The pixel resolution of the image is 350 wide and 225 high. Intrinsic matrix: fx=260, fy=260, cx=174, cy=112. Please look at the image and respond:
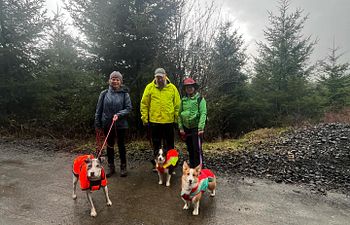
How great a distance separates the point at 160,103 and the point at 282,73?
12620 millimetres

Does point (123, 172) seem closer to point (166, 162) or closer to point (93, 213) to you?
point (166, 162)

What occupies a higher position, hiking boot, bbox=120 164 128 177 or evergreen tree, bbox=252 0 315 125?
evergreen tree, bbox=252 0 315 125

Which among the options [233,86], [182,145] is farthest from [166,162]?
[233,86]

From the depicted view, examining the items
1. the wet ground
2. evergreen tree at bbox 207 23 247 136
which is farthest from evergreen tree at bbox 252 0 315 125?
the wet ground

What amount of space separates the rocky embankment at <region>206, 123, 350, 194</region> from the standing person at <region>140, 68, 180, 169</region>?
1.67m

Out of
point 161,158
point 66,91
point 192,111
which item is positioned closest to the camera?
point 161,158

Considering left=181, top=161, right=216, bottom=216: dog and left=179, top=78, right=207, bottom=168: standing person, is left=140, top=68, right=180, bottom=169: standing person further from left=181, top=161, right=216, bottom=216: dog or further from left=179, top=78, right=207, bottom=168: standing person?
left=181, top=161, right=216, bottom=216: dog

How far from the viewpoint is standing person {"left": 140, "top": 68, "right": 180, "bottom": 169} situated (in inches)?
219

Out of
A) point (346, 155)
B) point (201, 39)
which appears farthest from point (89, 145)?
point (346, 155)

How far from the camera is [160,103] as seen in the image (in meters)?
5.57

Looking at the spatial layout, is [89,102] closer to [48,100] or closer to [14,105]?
[48,100]

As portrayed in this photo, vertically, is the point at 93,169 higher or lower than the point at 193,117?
lower

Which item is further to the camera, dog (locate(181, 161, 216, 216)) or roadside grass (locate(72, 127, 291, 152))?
roadside grass (locate(72, 127, 291, 152))

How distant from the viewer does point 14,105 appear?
10656 mm
